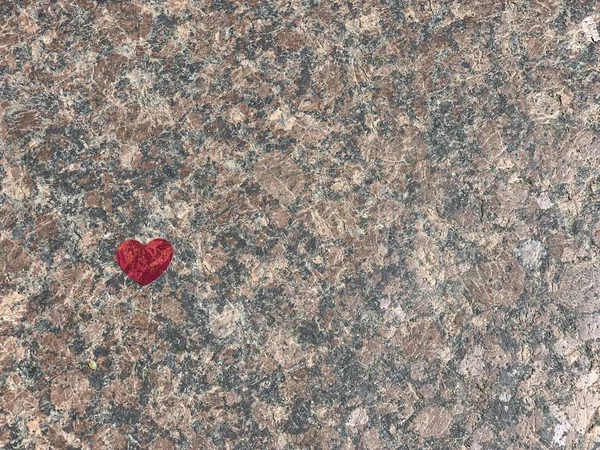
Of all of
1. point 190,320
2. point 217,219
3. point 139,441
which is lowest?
point 139,441

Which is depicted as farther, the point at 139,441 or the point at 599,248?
the point at 599,248

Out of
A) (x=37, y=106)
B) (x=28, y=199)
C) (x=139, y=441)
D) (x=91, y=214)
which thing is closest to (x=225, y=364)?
(x=139, y=441)

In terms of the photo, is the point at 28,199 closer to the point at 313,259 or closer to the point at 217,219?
the point at 217,219
